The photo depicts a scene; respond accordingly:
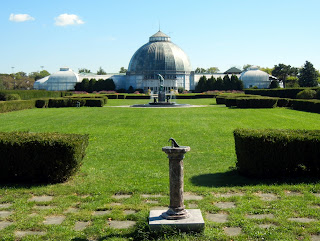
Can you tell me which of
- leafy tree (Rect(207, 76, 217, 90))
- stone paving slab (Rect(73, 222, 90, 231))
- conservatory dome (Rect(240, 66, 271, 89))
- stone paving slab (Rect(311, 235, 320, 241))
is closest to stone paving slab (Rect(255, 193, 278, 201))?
stone paving slab (Rect(311, 235, 320, 241))

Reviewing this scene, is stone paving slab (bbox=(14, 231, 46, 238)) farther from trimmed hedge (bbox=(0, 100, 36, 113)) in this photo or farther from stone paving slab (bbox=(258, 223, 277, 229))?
trimmed hedge (bbox=(0, 100, 36, 113))

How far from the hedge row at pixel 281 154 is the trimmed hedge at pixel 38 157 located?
12.4ft

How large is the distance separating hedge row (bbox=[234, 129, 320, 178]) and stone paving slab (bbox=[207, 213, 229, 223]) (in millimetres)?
2554

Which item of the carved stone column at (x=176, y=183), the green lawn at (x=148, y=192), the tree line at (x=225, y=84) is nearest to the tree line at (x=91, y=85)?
the tree line at (x=225, y=84)

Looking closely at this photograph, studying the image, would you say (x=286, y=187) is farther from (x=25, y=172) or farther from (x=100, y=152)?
(x=100, y=152)

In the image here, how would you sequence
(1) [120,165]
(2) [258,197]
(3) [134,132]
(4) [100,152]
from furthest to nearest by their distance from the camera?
1. (3) [134,132]
2. (4) [100,152]
3. (1) [120,165]
4. (2) [258,197]

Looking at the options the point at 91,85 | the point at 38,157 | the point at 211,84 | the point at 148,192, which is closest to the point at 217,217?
the point at 148,192

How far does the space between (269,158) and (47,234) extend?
5.03m

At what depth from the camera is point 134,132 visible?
1709cm

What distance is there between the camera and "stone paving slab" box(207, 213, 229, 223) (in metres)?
6.09

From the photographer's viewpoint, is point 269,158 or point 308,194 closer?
point 308,194

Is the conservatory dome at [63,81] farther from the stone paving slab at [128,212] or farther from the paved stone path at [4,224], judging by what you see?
the paved stone path at [4,224]

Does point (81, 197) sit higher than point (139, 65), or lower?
lower

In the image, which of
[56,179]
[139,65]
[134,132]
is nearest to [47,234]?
[56,179]
